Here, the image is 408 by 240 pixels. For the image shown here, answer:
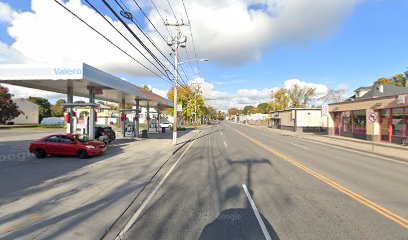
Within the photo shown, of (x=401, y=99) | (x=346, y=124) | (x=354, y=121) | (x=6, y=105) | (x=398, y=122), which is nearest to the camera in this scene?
(x=401, y=99)

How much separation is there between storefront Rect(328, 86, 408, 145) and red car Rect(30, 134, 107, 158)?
63.1 feet

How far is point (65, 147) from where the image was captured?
1476 centimetres

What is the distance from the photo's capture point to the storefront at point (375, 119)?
2383 centimetres

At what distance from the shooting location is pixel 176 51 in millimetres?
24031

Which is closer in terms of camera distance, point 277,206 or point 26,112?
point 277,206

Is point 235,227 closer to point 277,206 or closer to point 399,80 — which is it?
point 277,206

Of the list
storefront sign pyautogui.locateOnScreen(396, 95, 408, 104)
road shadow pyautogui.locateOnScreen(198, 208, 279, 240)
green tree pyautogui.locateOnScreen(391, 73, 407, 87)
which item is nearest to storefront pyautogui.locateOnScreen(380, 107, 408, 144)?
storefront sign pyautogui.locateOnScreen(396, 95, 408, 104)

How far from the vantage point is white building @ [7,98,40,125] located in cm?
7080

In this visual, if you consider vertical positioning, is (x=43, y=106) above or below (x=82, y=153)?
above

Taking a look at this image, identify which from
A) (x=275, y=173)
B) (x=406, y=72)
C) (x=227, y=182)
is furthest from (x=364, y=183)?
(x=406, y=72)

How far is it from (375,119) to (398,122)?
6725 mm

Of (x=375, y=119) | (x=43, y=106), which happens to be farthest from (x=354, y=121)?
(x=43, y=106)

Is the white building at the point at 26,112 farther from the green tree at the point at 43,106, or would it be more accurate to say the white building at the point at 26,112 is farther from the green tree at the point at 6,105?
the green tree at the point at 6,105

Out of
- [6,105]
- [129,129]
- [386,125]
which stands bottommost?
[129,129]
